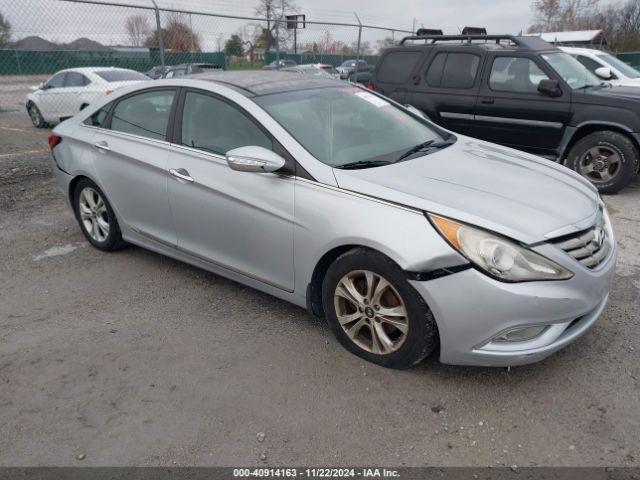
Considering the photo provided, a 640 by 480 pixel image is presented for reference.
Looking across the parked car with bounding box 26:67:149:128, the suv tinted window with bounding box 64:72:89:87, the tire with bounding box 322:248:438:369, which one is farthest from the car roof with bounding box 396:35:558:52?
the suv tinted window with bounding box 64:72:89:87

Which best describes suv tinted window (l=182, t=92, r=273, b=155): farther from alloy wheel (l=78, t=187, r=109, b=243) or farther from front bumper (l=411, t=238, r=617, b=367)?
front bumper (l=411, t=238, r=617, b=367)

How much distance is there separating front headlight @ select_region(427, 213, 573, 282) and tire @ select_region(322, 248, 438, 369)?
34 cm

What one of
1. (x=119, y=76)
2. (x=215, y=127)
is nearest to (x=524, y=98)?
(x=215, y=127)

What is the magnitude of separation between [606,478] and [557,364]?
83 cm

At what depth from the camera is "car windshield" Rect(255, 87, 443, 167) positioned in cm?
325

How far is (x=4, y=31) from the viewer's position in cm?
989

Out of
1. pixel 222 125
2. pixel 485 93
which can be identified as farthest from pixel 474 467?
pixel 485 93

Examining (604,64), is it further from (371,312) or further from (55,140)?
(55,140)

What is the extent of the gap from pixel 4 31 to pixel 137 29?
8.39ft

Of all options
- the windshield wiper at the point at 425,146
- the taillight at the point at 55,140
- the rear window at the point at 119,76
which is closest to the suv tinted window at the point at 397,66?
the windshield wiper at the point at 425,146

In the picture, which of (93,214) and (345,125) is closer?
(345,125)

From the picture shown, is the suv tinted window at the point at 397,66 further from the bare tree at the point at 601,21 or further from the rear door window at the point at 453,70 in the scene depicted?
the bare tree at the point at 601,21

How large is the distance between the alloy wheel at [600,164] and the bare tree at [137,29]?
7.67 m

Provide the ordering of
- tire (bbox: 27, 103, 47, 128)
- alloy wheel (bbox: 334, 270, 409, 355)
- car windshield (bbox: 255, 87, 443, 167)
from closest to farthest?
1. alloy wheel (bbox: 334, 270, 409, 355)
2. car windshield (bbox: 255, 87, 443, 167)
3. tire (bbox: 27, 103, 47, 128)
